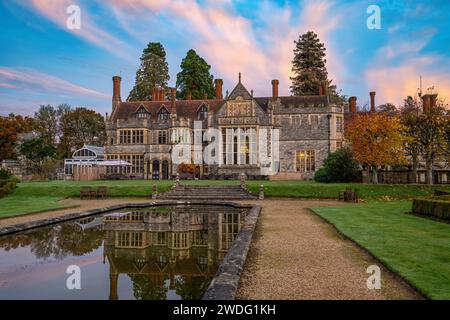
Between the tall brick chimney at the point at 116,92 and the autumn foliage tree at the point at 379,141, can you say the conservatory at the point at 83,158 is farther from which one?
the autumn foliage tree at the point at 379,141

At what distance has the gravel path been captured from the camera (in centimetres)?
623

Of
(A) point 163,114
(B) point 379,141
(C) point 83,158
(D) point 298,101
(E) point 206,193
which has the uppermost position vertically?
(D) point 298,101

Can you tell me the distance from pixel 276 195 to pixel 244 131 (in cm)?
1571

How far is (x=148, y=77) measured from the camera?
6112 cm

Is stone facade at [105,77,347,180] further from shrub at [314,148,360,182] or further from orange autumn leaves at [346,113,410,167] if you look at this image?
orange autumn leaves at [346,113,410,167]

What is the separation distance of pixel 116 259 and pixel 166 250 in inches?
52.2

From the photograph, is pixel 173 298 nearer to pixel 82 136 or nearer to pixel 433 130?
pixel 433 130

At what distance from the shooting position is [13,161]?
60.2m

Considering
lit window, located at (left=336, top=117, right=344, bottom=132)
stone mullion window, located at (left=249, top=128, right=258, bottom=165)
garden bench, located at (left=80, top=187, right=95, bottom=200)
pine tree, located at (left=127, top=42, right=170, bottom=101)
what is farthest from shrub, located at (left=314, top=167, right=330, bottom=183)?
pine tree, located at (left=127, top=42, right=170, bottom=101)

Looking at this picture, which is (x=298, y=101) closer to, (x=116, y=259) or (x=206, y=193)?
(x=206, y=193)

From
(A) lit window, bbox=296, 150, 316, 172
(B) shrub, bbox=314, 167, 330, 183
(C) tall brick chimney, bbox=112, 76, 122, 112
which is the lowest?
(B) shrub, bbox=314, 167, 330, 183

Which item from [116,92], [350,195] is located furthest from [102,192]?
[116,92]

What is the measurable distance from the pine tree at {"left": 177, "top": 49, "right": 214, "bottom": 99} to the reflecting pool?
4627 centimetres

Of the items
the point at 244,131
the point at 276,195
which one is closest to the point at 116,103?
the point at 244,131
